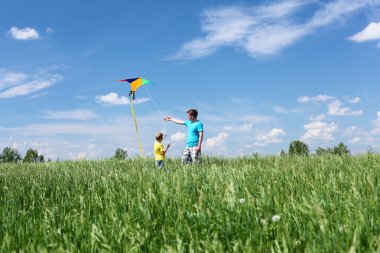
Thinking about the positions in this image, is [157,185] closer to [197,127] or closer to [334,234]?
[334,234]

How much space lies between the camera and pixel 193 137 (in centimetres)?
1204

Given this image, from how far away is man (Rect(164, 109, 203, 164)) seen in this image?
1187 centimetres

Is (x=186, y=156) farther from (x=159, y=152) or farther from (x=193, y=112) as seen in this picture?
(x=193, y=112)

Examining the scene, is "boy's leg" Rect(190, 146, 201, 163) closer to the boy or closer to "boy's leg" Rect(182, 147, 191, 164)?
"boy's leg" Rect(182, 147, 191, 164)

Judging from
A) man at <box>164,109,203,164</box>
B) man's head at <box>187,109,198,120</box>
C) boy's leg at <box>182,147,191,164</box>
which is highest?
man's head at <box>187,109,198,120</box>

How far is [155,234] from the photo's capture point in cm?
349

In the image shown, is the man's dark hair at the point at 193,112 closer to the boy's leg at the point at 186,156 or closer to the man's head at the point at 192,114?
the man's head at the point at 192,114

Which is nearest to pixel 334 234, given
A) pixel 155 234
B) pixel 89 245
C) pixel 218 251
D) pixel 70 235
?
pixel 218 251

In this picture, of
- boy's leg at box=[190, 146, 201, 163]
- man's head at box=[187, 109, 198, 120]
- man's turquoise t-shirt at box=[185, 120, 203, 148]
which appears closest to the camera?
boy's leg at box=[190, 146, 201, 163]

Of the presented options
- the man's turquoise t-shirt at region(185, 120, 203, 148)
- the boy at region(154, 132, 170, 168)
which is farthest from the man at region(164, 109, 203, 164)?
the boy at region(154, 132, 170, 168)

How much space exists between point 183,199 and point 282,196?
109 centimetres

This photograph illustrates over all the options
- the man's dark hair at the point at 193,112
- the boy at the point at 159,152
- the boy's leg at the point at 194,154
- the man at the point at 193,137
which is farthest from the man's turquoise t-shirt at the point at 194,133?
the boy at the point at 159,152

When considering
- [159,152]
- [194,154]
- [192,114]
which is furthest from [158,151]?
[192,114]

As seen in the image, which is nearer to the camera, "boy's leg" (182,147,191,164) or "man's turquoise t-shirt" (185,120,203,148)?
"man's turquoise t-shirt" (185,120,203,148)
